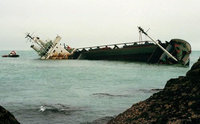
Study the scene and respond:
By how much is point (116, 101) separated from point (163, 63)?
33.7m

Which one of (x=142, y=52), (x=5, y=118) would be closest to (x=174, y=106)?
(x=5, y=118)

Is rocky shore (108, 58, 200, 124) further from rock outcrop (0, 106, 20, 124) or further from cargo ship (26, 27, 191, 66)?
cargo ship (26, 27, 191, 66)

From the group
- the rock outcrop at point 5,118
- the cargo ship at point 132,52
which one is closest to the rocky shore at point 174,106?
the rock outcrop at point 5,118

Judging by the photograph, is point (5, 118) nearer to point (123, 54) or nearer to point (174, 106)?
point (174, 106)

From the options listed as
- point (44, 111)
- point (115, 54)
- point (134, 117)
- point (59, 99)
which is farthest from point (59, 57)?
point (134, 117)

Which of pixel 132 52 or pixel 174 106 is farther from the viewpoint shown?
pixel 132 52

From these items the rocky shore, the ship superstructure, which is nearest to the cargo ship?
the ship superstructure

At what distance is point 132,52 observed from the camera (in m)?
54.7

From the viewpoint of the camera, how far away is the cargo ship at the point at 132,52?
45.0 metres

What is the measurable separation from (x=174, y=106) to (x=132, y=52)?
50.8m

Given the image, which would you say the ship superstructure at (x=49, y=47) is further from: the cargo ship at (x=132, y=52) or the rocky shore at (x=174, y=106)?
the rocky shore at (x=174, y=106)

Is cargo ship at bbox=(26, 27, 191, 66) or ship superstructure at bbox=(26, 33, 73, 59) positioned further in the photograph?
ship superstructure at bbox=(26, 33, 73, 59)

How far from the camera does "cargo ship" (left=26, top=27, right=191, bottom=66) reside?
45000 millimetres

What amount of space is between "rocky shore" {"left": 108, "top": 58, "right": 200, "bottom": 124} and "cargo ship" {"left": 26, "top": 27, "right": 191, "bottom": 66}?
4046cm
